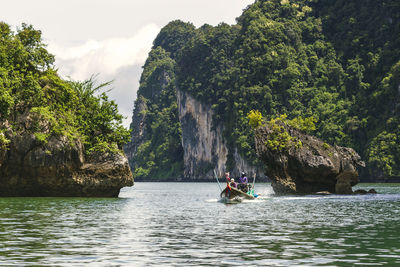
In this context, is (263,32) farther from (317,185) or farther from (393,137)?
(317,185)

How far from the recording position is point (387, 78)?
11038 cm

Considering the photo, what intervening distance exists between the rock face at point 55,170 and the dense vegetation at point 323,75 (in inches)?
2493

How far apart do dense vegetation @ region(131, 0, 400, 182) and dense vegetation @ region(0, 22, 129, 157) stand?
62.0m

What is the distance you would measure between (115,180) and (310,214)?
20.3 m

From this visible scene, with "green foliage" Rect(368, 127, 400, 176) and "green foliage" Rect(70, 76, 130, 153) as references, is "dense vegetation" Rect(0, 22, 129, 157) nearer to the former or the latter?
"green foliage" Rect(70, 76, 130, 153)

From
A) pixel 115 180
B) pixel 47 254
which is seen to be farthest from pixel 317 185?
pixel 47 254

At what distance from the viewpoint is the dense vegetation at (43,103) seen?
44094mm

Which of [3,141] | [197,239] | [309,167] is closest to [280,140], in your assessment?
[309,167]

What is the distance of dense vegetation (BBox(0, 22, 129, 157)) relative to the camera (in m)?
44.1

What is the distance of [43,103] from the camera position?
46688mm

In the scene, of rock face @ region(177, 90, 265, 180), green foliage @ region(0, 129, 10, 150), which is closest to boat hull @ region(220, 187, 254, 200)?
green foliage @ region(0, 129, 10, 150)

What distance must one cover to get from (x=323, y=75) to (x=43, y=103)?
304 ft

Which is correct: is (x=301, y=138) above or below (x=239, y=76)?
below

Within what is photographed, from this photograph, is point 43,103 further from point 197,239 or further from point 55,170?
point 197,239
